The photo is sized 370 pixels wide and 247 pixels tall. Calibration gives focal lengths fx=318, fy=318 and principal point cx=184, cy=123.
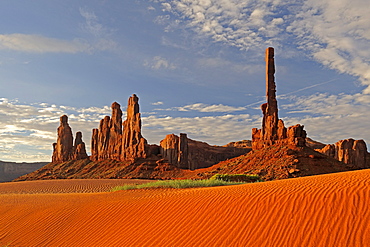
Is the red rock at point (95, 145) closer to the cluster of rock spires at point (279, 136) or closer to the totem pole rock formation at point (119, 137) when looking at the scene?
the totem pole rock formation at point (119, 137)

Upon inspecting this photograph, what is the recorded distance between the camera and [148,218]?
10203 millimetres

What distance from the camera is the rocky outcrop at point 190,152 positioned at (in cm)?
6950

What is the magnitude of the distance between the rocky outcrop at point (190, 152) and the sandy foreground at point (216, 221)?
52246mm

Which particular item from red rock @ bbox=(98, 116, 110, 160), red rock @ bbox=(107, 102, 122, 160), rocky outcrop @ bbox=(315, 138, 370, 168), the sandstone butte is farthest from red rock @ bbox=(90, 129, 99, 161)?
rocky outcrop @ bbox=(315, 138, 370, 168)

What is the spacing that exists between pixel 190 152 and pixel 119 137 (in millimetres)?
18529

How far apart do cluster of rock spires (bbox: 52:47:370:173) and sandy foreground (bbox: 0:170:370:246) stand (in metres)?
36.1

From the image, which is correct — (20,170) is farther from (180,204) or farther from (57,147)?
(180,204)

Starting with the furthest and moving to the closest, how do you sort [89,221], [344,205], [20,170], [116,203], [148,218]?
[20,170] → [116,203] → [89,221] → [148,218] → [344,205]

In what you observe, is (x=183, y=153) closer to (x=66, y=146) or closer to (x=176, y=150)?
(x=176, y=150)

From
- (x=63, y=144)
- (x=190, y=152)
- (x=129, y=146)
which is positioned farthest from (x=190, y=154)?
(x=63, y=144)

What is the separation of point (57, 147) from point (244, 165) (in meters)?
54.3

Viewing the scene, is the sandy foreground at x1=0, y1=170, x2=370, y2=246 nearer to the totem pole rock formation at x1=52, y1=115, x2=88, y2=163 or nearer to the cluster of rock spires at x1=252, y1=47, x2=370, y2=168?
the cluster of rock spires at x1=252, y1=47, x2=370, y2=168

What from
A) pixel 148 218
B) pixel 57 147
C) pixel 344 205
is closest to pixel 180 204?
pixel 148 218

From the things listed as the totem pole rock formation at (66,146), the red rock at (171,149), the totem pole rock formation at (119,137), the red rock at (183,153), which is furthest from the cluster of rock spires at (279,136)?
the totem pole rock formation at (66,146)
